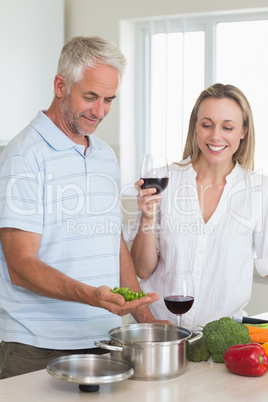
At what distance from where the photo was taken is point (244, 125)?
7.36ft

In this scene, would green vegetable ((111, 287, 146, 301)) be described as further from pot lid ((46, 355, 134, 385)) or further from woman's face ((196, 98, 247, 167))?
woman's face ((196, 98, 247, 167))

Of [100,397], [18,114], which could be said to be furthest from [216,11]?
[100,397]

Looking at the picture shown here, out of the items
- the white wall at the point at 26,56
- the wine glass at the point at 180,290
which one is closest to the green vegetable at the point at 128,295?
the wine glass at the point at 180,290

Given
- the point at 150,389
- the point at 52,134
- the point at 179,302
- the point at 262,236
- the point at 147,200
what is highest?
the point at 52,134

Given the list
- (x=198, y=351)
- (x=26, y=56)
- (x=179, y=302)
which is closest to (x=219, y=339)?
(x=198, y=351)

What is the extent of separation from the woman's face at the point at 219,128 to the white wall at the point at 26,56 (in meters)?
2.06

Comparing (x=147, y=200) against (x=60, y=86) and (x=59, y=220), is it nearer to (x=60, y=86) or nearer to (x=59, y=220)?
(x=59, y=220)

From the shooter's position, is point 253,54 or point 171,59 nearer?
point 253,54

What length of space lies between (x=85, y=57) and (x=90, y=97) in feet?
0.38

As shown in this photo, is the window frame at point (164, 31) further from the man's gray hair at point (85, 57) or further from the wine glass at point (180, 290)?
the wine glass at point (180, 290)

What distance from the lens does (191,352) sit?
1721mm

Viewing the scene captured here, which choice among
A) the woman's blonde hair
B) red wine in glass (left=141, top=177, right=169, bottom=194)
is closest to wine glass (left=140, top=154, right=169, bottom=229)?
red wine in glass (left=141, top=177, right=169, bottom=194)

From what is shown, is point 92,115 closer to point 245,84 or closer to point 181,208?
point 181,208

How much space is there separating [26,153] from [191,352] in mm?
722
